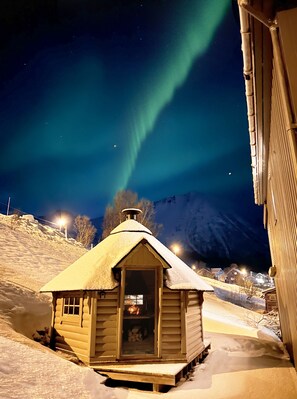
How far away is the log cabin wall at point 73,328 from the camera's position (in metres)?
9.30

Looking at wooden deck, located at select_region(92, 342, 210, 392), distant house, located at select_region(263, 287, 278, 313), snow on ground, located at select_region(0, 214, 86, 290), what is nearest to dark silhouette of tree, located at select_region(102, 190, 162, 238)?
snow on ground, located at select_region(0, 214, 86, 290)

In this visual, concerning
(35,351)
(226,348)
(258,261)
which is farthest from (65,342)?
(258,261)

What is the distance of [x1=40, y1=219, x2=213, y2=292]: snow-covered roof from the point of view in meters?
9.51

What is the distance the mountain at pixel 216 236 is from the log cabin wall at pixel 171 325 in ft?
321

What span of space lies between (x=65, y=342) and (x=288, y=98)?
406 inches

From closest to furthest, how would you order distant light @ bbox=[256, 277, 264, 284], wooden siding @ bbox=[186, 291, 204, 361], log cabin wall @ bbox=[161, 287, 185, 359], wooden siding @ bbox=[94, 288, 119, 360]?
wooden siding @ bbox=[94, 288, 119, 360] < log cabin wall @ bbox=[161, 287, 185, 359] < wooden siding @ bbox=[186, 291, 204, 361] < distant light @ bbox=[256, 277, 264, 284]

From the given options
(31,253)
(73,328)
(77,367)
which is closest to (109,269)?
(73,328)

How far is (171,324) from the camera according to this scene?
31.7 ft

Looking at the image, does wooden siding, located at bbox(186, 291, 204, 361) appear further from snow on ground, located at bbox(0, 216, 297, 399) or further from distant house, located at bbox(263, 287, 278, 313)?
distant house, located at bbox(263, 287, 278, 313)

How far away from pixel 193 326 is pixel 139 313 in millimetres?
4385

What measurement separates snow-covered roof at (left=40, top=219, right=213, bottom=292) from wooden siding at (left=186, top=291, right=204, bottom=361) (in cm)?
61

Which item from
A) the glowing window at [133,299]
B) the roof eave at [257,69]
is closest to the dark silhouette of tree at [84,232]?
the glowing window at [133,299]

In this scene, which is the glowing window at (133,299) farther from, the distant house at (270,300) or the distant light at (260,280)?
the distant light at (260,280)

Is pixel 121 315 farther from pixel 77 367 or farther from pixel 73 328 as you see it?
pixel 77 367
